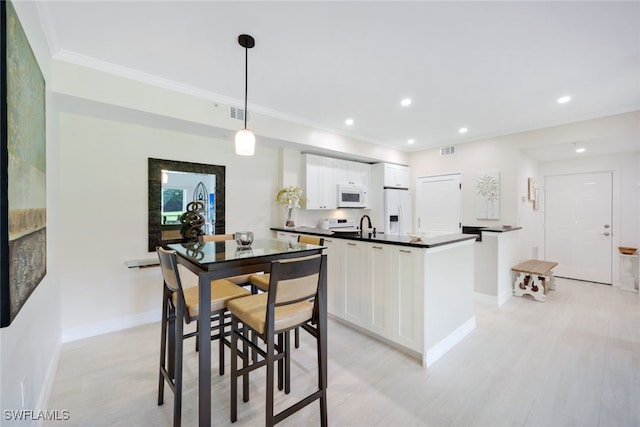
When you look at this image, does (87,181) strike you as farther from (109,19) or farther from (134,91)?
(109,19)

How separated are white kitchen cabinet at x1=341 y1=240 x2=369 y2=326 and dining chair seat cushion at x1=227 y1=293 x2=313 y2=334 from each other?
1.18m

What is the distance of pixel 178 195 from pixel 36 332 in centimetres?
192

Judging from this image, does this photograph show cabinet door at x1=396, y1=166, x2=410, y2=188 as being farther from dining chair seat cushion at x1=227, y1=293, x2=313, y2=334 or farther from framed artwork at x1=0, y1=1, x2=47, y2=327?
framed artwork at x1=0, y1=1, x2=47, y2=327

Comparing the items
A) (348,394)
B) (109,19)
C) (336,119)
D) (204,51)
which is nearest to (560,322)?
(348,394)

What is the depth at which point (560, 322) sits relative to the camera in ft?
10.5

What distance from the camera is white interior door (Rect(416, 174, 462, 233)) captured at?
16.9 feet

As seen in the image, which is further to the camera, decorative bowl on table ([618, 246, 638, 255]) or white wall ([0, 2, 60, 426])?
decorative bowl on table ([618, 246, 638, 255])

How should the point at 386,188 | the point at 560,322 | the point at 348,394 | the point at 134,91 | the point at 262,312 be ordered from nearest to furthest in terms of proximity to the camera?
the point at 262,312, the point at 348,394, the point at 134,91, the point at 560,322, the point at 386,188

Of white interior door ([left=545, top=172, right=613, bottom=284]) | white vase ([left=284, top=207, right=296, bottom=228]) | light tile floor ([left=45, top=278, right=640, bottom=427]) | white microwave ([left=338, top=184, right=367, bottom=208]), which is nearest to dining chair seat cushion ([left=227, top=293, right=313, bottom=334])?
light tile floor ([left=45, top=278, right=640, bottom=427])

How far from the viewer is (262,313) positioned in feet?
5.45

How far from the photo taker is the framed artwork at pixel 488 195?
4621mm

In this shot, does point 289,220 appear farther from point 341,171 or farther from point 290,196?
point 341,171

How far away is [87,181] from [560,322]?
18.2ft

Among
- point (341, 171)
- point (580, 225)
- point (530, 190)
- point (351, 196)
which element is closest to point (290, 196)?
point (341, 171)
